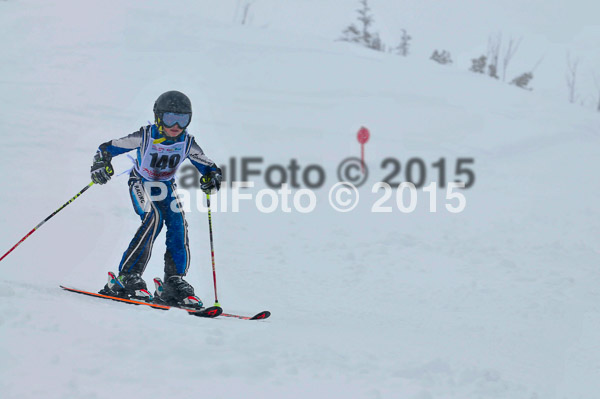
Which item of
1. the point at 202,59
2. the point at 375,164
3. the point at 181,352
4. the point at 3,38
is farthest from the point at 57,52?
the point at 181,352

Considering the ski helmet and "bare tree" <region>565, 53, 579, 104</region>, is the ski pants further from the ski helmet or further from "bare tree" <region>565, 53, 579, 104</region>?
"bare tree" <region>565, 53, 579, 104</region>

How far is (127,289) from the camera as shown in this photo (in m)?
4.55

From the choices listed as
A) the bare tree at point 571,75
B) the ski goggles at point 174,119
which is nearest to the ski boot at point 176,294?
the ski goggles at point 174,119

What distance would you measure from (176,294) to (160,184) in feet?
3.04

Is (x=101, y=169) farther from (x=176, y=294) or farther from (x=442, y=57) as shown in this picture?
(x=442, y=57)

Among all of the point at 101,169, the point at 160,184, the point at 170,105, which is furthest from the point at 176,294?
the point at 170,105

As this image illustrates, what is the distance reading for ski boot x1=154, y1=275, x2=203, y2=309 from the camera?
182 inches

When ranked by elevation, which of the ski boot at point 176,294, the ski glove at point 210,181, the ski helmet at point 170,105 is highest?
the ski helmet at point 170,105

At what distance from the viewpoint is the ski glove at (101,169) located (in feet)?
14.3

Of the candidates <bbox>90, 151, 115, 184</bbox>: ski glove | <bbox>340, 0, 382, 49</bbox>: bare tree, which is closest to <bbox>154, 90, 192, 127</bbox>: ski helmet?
<bbox>90, 151, 115, 184</bbox>: ski glove

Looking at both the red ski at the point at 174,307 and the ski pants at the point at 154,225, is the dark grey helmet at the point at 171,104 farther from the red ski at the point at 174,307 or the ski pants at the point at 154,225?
the red ski at the point at 174,307

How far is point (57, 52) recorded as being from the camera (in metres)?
19.2

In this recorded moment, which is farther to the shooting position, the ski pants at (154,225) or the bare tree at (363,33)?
the bare tree at (363,33)

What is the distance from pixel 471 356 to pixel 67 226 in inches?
233
